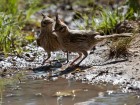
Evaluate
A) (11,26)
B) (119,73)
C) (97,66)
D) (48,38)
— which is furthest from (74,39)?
(11,26)

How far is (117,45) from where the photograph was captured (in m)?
9.44

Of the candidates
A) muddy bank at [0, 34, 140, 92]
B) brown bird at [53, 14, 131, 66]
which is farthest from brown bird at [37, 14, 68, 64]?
brown bird at [53, 14, 131, 66]

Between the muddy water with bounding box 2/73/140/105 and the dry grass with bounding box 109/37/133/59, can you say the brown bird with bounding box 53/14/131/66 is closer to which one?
the dry grass with bounding box 109/37/133/59

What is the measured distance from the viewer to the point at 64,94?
7.60m

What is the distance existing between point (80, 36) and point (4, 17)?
2347 mm

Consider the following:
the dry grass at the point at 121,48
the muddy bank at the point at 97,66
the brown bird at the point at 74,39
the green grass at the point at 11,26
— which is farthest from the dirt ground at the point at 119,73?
the green grass at the point at 11,26

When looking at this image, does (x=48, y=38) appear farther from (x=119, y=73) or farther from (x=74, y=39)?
(x=119, y=73)

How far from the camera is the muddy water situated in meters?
7.08

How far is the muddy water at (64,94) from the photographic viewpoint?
7.08 m

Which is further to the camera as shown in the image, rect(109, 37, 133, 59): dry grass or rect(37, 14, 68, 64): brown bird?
rect(37, 14, 68, 64): brown bird

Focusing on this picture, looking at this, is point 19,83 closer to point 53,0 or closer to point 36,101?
point 36,101

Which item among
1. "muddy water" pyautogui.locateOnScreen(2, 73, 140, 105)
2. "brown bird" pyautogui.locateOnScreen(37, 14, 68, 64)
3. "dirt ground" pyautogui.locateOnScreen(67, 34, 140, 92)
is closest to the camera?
"muddy water" pyautogui.locateOnScreen(2, 73, 140, 105)

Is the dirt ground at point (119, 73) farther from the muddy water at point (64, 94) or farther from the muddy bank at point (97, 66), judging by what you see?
the muddy water at point (64, 94)

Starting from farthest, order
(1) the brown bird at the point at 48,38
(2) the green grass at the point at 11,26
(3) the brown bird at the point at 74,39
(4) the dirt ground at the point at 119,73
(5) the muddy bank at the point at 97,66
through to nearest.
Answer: (2) the green grass at the point at 11,26
(1) the brown bird at the point at 48,38
(3) the brown bird at the point at 74,39
(5) the muddy bank at the point at 97,66
(4) the dirt ground at the point at 119,73
